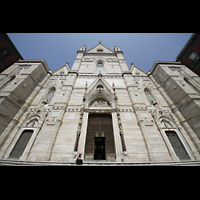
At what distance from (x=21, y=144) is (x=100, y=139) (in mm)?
5740

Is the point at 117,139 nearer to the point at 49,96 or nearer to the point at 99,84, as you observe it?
the point at 99,84

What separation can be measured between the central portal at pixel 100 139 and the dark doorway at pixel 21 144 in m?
4.40

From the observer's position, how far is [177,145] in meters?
6.89

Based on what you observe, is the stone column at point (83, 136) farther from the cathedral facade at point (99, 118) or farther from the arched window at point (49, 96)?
the arched window at point (49, 96)

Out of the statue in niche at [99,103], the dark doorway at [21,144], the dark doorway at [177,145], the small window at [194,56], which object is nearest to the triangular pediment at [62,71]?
the statue in niche at [99,103]

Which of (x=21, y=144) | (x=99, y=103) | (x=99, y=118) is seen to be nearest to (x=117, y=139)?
(x=99, y=118)

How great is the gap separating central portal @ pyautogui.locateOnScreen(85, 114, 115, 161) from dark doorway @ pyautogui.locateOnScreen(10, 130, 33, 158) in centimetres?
440

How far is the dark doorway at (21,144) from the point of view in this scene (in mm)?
6373

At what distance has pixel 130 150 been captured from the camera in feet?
20.9
